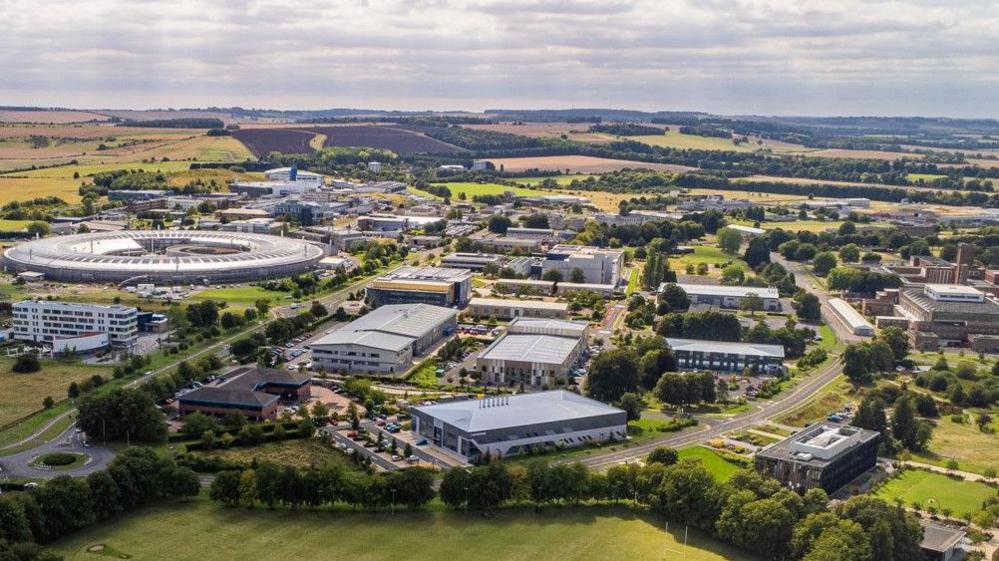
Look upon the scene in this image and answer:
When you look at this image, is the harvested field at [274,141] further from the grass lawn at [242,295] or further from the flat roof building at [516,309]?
the flat roof building at [516,309]

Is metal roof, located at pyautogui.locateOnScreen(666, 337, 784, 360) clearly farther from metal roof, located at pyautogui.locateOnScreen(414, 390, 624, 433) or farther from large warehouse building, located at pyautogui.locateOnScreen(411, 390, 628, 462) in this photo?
large warehouse building, located at pyautogui.locateOnScreen(411, 390, 628, 462)

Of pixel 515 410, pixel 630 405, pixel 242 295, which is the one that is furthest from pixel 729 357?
pixel 242 295

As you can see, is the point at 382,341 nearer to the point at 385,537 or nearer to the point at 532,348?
the point at 532,348

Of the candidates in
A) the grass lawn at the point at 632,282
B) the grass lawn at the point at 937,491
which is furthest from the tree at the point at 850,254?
the grass lawn at the point at 937,491

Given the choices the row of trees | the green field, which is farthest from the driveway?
the green field

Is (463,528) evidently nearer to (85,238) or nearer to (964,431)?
(964,431)

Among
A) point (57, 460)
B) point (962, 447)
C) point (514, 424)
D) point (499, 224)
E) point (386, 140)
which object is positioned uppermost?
point (386, 140)

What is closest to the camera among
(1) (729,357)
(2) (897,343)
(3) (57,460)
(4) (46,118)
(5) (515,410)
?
(3) (57,460)
